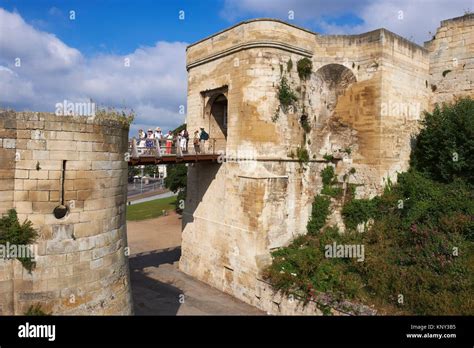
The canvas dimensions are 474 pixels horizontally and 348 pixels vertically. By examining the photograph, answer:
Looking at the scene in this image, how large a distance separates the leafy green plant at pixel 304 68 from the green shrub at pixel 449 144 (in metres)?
5.46

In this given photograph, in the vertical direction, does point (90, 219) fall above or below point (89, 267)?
above

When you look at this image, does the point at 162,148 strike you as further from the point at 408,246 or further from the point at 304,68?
the point at 408,246

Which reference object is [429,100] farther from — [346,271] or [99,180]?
[99,180]

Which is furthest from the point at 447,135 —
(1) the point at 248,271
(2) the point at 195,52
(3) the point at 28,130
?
(3) the point at 28,130

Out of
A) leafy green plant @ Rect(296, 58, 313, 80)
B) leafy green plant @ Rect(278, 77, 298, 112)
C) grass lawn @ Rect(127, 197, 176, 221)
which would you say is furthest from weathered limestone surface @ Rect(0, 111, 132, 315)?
grass lawn @ Rect(127, 197, 176, 221)

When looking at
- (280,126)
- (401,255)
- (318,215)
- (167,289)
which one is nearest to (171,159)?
(280,126)

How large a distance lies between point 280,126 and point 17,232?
31.2ft

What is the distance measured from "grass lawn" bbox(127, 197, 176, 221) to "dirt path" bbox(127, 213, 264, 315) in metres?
8.23

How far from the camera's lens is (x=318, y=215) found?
46.9 ft

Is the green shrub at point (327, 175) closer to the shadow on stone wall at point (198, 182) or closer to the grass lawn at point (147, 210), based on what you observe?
the shadow on stone wall at point (198, 182)

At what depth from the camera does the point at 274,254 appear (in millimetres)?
13148

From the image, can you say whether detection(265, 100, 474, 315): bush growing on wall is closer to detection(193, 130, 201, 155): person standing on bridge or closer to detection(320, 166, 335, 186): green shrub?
detection(320, 166, 335, 186): green shrub

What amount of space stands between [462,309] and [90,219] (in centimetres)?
840
